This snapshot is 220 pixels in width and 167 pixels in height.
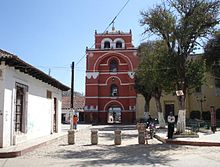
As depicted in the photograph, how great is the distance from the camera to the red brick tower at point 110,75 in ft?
191

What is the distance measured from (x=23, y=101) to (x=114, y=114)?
169 feet

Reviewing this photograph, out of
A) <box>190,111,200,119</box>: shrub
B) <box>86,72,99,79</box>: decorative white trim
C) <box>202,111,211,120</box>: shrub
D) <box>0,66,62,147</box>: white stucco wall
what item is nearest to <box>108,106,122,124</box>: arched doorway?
<box>86,72,99,79</box>: decorative white trim

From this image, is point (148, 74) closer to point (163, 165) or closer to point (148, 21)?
point (148, 21)

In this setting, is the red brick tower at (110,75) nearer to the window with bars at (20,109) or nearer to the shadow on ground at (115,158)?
the window with bars at (20,109)

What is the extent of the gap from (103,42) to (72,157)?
153 feet

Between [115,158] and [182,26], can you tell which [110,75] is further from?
[115,158]

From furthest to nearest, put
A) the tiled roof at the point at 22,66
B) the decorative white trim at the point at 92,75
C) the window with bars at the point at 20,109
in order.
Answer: the decorative white trim at the point at 92,75
the window with bars at the point at 20,109
the tiled roof at the point at 22,66

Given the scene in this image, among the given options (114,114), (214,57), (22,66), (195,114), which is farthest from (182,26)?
(114,114)

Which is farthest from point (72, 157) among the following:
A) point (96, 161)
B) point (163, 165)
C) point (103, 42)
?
point (103, 42)

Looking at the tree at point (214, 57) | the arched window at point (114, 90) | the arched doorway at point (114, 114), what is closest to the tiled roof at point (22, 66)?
the tree at point (214, 57)

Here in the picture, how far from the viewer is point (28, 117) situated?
19516 millimetres

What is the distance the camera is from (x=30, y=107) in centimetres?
1992

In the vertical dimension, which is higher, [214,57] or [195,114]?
[214,57]

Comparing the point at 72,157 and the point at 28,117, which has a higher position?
the point at 28,117
